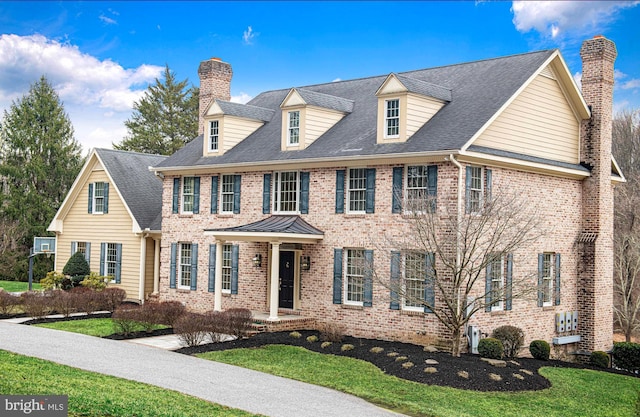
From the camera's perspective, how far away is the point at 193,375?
15508 millimetres

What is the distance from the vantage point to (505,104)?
69.4 feet

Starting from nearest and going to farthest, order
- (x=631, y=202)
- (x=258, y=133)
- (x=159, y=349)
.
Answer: (x=159, y=349) → (x=258, y=133) → (x=631, y=202)

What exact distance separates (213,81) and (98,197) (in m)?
7.41

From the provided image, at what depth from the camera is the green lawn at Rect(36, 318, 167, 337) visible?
21.7 metres

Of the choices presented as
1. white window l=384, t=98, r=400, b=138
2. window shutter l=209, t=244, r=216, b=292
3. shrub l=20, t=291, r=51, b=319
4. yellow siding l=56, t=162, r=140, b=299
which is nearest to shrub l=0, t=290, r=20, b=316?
shrub l=20, t=291, r=51, b=319

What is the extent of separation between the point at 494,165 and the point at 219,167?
32.3 feet

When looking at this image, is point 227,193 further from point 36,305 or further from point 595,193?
point 595,193

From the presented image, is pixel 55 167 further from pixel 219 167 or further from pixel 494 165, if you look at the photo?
pixel 494 165

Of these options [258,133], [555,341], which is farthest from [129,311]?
[555,341]

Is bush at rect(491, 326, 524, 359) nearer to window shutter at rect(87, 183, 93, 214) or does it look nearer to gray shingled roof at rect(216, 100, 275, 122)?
gray shingled roof at rect(216, 100, 275, 122)

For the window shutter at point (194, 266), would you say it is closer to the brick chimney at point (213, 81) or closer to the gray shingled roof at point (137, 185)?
the gray shingled roof at point (137, 185)

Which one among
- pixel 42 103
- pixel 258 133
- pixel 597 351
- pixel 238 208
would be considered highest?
pixel 42 103

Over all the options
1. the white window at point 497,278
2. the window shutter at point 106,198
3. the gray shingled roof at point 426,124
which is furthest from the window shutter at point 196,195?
the white window at point 497,278

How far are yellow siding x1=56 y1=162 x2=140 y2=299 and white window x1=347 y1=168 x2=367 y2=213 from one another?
1171 centimetres
